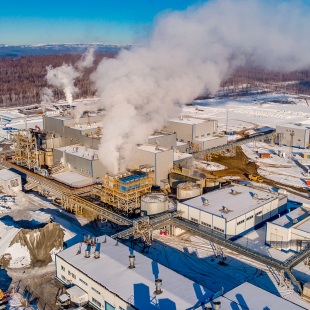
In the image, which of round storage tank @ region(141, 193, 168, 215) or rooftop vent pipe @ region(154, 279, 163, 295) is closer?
rooftop vent pipe @ region(154, 279, 163, 295)

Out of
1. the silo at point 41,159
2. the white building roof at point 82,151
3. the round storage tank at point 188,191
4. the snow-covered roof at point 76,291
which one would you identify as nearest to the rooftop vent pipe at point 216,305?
the snow-covered roof at point 76,291

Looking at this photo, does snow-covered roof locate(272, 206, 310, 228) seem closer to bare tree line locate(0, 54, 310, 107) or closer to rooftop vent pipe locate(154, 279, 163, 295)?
rooftop vent pipe locate(154, 279, 163, 295)

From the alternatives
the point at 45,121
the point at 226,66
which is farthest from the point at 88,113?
the point at 226,66

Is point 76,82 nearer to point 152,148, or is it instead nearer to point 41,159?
point 41,159

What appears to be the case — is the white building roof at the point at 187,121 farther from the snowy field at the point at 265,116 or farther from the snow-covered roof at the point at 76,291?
the snow-covered roof at the point at 76,291

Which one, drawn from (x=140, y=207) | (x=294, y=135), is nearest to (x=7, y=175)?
(x=140, y=207)

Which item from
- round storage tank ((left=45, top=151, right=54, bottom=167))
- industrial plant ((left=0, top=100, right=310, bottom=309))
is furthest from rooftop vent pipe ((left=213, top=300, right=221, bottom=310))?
round storage tank ((left=45, top=151, right=54, bottom=167))

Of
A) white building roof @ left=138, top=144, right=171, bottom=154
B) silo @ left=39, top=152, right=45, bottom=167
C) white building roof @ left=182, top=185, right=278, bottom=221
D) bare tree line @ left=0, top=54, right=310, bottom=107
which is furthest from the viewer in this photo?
bare tree line @ left=0, top=54, right=310, bottom=107
